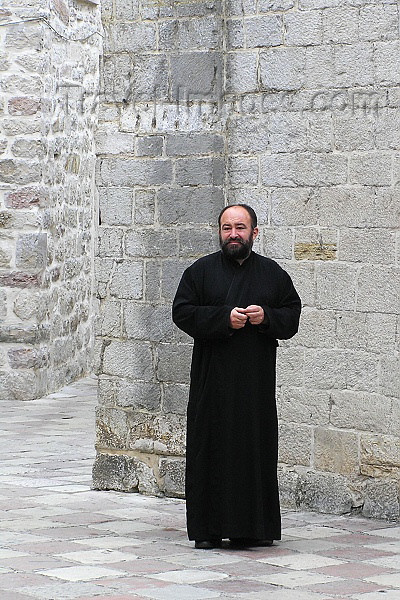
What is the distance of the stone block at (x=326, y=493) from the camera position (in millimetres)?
6598

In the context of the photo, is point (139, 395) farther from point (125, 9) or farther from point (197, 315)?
point (125, 9)

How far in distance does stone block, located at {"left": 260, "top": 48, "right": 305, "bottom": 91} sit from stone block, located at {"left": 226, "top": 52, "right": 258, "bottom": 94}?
0.05 metres

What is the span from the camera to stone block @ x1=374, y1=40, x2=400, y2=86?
6.42 metres

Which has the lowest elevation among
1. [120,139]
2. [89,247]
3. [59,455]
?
[59,455]

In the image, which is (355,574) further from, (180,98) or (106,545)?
(180,98)

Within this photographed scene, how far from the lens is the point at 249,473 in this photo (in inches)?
226

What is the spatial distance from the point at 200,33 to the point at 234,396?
228cm

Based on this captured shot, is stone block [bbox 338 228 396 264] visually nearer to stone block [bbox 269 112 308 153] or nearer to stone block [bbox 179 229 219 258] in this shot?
stone block [bbox 269 112 308 153]

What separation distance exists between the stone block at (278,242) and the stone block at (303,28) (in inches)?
38.9

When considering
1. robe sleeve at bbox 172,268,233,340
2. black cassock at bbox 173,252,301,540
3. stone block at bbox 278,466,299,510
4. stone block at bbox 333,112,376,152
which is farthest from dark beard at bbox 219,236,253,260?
stone block at bbox 278,466,299,510

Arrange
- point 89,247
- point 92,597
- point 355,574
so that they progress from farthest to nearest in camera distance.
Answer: point 89,247 → point 355,574 → point 92,597

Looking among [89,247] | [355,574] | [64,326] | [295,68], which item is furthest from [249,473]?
[89,247]

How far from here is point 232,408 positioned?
5.77m

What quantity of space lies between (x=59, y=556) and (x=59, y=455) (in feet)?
9.87
